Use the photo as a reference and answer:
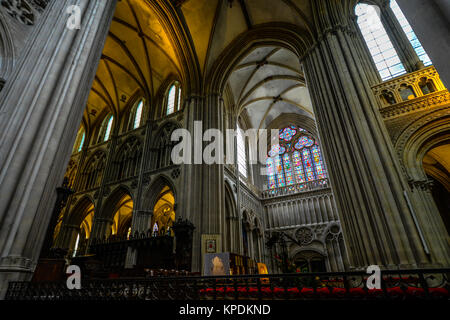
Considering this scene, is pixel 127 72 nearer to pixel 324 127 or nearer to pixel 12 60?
pixel 12 60

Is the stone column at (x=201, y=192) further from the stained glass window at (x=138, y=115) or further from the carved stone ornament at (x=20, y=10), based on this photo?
the carved stone ornament at (x=20, y=10)

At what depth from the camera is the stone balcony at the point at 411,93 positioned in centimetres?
666

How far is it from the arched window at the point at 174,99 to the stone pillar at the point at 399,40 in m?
11.1

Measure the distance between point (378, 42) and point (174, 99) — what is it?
37.0 ft

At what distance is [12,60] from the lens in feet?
19.8

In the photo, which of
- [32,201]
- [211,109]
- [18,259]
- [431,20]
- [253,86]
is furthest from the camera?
[253,86]

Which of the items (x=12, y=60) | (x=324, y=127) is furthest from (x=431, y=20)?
(x=12, y=60)

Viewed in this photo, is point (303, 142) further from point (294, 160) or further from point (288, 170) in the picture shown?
point (288, 170)

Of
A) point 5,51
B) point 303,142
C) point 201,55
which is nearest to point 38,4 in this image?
point 5,51

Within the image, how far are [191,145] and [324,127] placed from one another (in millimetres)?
6498

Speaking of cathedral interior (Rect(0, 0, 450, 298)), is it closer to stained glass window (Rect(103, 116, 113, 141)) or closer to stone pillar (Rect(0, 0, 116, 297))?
stone pillar (Rect(0, 0, 116, 297))

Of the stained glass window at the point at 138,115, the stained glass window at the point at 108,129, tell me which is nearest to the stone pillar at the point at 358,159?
the stained glass window at the point at 138,115

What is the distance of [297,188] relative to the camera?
673 inches

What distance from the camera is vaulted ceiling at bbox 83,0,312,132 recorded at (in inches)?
480
